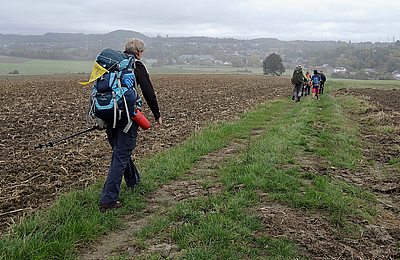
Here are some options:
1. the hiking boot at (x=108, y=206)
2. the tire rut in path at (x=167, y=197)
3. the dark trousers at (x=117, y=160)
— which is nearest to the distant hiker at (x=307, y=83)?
the tire rut in path at (x=167, y=197)

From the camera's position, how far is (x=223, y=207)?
527 cm

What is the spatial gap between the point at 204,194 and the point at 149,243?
1.79 m

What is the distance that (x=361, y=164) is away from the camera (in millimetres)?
8359

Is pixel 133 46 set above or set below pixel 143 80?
above

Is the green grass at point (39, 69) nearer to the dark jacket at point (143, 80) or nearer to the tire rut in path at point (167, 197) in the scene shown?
the tire rut in path at point (167, 197)

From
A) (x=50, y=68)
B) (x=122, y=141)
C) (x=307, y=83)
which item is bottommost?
(x=122, y=141)

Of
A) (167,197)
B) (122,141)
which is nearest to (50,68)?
(167,197)

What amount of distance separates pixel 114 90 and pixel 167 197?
1930 millimetres

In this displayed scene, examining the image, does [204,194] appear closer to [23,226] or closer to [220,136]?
[23,226]

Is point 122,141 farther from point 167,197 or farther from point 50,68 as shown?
point 50,68

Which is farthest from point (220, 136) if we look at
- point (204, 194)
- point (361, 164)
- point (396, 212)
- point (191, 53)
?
point (191, 53)

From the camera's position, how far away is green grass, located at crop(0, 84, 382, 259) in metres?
4.17

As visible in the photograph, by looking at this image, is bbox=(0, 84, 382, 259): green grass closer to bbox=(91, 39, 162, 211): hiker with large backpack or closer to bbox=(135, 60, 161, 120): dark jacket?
bbox=(91, 39, 162, 211): hiker with large backpack

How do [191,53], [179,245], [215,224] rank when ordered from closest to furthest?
[179,245] → [215,224] → [191,53]
